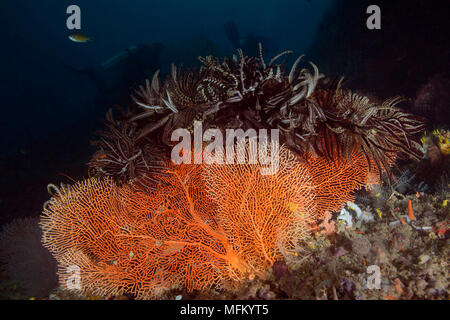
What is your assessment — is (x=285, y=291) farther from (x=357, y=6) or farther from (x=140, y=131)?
(x=357, y=6)

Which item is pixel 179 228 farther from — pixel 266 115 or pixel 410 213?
pixel 410 213

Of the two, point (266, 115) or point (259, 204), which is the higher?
point (266, 115)

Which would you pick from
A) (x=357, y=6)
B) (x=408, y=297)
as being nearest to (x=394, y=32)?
(x=357, y=6)

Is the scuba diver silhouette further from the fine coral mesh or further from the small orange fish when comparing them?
the small orange fish

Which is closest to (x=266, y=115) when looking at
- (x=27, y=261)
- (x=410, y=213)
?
(x=410, y=213)

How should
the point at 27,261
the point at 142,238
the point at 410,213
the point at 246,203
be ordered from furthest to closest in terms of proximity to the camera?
the point at 27,261 < the point at 410,213 < the point at 142,238 < the point at 246,203

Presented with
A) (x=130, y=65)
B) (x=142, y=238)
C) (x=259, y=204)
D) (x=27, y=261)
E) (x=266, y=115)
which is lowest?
(x=27, y=261)
